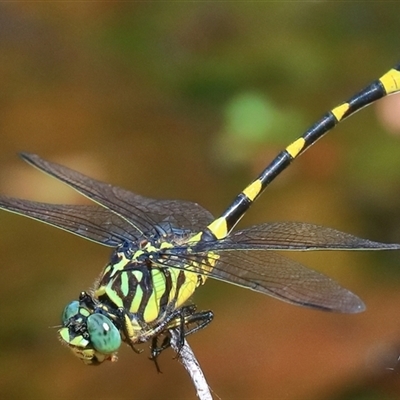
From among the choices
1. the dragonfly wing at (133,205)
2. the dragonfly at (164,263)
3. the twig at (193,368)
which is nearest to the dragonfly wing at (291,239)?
the dragonfly at (164,263)

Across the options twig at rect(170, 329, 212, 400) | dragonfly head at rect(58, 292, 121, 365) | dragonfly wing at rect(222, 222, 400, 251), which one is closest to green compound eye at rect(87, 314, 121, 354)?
dragonfly head at rect(58, 292, 121, 365)

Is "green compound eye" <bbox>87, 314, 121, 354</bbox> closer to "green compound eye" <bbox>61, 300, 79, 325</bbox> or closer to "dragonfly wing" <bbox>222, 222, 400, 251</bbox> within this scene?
"green compound eye" <bbox>61, 300, 79, 325</bbox>

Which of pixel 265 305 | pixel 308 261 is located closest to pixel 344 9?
pixel 308 261

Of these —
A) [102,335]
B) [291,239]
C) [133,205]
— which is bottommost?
[291,239]

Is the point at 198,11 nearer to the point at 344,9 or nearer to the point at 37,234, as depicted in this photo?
the point at 344,9

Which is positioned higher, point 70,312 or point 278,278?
point 70,312

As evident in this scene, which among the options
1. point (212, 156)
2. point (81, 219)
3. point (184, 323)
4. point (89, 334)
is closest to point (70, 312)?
point (89, 334)

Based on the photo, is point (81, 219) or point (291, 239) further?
point (81, 219)

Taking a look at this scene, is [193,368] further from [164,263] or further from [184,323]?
[164,263]

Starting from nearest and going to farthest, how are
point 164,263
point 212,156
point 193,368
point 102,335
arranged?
point 193,368 → point 102,335 → point 164,263 → point 212,156
